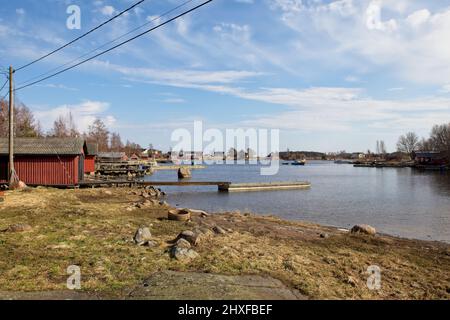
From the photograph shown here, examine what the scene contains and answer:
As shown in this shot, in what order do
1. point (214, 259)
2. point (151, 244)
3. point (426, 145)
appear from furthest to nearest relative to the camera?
point (426, 145)
point (151, 244)
point (214, 259)

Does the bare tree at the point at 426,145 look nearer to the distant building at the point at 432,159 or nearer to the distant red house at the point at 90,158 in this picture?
the distant building at the point at 432,159

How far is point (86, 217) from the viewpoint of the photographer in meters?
16.0

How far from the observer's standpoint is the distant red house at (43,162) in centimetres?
3241

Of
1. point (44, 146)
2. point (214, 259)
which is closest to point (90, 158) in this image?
point (44, 146)

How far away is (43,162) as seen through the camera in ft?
108

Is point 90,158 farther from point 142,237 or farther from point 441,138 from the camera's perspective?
point 441,138

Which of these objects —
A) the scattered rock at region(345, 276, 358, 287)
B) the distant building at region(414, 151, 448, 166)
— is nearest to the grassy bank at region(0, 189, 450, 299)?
the scattered rock at region(345, 276, 358, 287)

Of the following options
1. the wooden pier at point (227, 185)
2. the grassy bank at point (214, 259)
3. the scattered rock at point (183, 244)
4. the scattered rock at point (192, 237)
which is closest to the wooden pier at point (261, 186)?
the wooden pier at point (227, 185)

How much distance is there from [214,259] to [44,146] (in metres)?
28.8

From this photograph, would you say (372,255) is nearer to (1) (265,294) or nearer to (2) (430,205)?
(1) (265,294)

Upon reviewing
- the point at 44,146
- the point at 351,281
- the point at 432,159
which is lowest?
the point at 351,281

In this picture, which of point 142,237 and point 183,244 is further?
point 142,237
